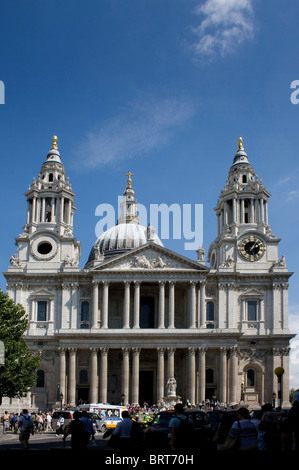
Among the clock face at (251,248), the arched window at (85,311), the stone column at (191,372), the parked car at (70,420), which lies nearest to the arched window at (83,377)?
the arched window at (85,311)

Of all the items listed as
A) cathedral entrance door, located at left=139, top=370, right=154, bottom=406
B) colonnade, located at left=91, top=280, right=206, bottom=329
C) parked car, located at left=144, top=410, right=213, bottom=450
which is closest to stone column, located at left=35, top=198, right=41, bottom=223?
colonnade, located at left=91, top=280, right=206, bottom=329

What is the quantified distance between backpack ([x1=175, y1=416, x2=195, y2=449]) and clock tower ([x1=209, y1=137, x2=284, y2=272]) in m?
59.2

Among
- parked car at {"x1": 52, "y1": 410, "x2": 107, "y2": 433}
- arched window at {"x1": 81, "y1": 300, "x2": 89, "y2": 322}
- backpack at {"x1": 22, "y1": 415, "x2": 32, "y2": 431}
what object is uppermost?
arched window at {"x1": 81, "y1": 300, "x2": 89, "y2": 322}

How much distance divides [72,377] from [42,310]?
8.95 meters

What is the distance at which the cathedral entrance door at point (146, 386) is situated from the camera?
7381 centimetres

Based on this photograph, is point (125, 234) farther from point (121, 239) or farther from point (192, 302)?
point (192, 302)

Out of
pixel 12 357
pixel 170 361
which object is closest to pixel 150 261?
pixel 170 361

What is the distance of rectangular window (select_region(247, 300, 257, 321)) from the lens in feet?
245

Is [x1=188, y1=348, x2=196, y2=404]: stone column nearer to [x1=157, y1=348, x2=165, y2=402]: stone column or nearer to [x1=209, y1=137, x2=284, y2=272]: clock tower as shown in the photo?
[x1=157, y1=348, x2=165, y2=402]: stone column

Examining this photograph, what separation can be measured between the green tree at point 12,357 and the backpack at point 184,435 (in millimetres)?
39297

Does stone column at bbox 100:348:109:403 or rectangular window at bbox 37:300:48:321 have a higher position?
rectangular window at bbox 37:300:48:321

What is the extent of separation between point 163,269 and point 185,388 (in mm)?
13731
